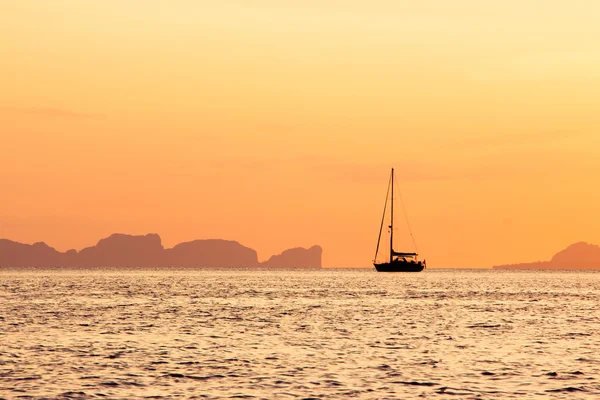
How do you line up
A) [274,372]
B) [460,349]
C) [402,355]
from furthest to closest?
[460,349], [402,355], [274,372]

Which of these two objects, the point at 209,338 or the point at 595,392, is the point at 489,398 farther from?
the point at 209,338

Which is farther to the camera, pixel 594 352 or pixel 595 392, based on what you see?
pixel 594 352

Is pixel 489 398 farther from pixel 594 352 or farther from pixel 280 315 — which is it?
pixel 280 315

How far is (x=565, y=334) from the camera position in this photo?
188 ft

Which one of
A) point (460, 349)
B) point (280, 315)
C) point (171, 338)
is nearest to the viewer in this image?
point (460, 349)

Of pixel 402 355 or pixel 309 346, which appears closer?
pixel 402 355

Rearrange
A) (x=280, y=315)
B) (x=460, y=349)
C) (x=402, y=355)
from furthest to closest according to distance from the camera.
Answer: (x=280, y=315)
(x=460, y=349)
(x=402, y=355)

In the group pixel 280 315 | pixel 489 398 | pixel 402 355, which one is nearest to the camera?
pixel 489 398

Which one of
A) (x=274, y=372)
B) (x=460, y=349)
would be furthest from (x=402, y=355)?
(x=274, y=372)

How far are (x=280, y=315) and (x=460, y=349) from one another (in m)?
28.4

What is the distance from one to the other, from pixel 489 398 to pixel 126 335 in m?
29.4

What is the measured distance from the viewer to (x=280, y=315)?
73.4 meters

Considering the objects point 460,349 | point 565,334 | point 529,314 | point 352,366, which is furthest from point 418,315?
point 352,366

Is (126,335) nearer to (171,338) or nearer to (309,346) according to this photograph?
(171,338)
